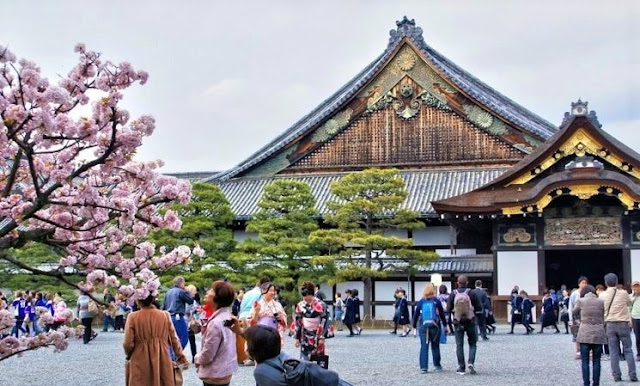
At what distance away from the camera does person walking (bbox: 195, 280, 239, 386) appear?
22.9ft

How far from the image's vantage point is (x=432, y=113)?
32.2m

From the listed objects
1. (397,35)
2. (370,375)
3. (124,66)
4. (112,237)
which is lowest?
(370,375)

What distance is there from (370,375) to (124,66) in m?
7.47

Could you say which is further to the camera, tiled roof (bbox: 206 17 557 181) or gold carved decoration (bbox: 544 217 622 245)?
tiled roof (bbox: 206 17 557 181)

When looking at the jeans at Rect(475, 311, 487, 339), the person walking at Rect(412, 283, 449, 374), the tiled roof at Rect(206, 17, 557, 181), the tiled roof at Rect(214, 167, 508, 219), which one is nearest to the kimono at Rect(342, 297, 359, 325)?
the jeans at Rect(475, 311, 487, 339)

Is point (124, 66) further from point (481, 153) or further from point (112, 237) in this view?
point (481, 153)

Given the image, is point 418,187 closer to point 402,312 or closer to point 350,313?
point 402,312

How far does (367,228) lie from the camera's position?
26.3 metres

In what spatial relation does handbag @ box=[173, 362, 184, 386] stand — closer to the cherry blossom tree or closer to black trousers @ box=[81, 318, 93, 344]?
the cherry blossom tree

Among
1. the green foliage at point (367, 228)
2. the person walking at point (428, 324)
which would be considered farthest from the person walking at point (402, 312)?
the person walking at point (428, 324)

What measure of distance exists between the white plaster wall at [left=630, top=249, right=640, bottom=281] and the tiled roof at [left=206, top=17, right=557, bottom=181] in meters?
6.95

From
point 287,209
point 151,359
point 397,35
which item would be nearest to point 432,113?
point 397,35

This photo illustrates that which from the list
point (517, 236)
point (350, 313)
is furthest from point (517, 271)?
point (350, 313)

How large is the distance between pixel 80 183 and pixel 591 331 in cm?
666
